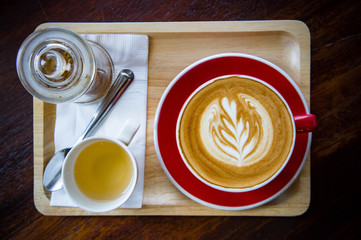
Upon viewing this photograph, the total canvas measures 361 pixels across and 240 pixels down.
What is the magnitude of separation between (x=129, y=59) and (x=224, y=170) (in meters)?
0.40

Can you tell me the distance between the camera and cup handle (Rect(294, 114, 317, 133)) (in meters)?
0.61

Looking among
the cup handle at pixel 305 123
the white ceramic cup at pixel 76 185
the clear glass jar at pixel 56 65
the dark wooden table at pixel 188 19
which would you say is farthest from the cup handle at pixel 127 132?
the cup handle at pixel 305 123

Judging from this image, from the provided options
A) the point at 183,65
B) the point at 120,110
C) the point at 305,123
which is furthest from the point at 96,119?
the point at 305,123

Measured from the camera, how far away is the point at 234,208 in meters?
0.70

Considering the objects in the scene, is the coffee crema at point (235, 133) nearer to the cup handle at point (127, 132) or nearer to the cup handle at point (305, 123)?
the cup handle at point (305, 123)

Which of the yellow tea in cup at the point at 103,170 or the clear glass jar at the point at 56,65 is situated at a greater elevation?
the clear glass jar at the point at 56,65

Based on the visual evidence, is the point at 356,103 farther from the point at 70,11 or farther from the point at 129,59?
the point at 70,11

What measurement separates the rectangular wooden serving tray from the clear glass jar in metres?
0.12

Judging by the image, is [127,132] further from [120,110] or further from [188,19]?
[188,19]

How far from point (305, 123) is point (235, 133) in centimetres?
17

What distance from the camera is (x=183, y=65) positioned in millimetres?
752

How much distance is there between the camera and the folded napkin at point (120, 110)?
0.73m

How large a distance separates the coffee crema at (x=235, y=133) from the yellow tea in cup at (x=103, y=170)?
0.22m

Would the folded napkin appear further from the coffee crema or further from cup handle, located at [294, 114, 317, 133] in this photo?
cup handle, located at [294, 114, 317, 133]
